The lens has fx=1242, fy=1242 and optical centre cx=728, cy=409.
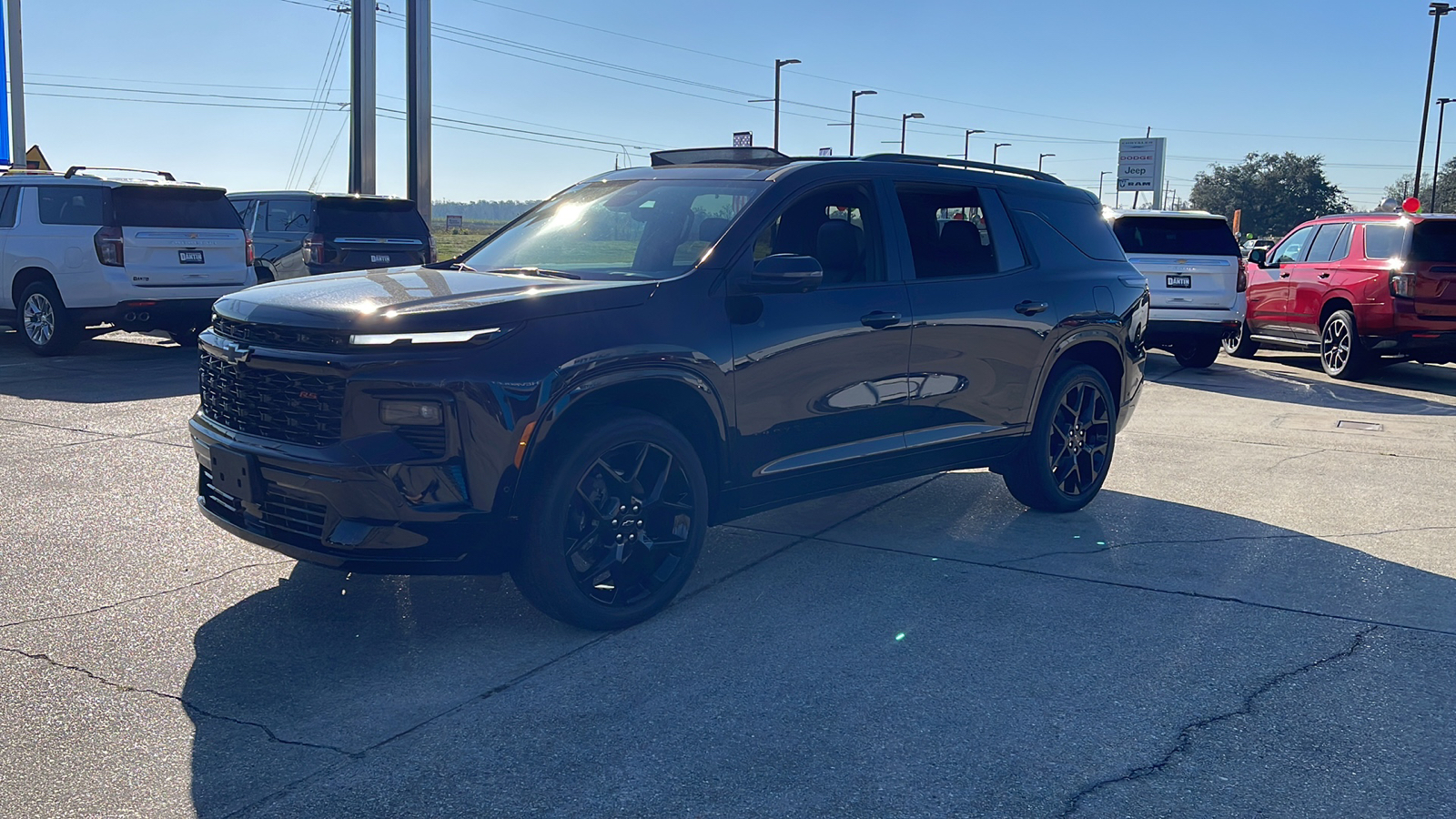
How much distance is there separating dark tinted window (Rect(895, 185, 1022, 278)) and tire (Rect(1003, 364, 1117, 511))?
0.82m

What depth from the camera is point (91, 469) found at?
288 inches

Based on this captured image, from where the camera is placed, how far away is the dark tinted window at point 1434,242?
12.9m

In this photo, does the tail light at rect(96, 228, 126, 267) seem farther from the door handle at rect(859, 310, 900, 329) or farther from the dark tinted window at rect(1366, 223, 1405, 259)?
the dark tinted window at rect(1366, 223, 1405, 259)

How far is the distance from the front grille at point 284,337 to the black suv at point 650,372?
12mm

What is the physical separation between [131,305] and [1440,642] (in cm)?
1195

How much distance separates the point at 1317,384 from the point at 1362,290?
1111 mm

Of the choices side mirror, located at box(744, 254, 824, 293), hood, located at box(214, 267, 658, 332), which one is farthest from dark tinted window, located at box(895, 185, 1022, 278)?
hood, located at box(214, 267, 658, 332)

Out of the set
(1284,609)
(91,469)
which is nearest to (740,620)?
(1284,609)

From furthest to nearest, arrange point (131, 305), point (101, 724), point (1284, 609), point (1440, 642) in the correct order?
1. point (131, 305)
2. point (1284, 609)
3. point (1440, 642)
4. point (101, 724)

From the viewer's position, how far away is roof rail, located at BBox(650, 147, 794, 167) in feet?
19.1

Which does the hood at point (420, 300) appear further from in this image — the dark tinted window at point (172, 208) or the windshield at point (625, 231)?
the dark tinted window at point (172, 208)

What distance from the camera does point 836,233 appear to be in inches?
217

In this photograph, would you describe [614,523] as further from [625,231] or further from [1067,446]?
[1067,446]

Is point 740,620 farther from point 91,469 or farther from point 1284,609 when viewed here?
point 91,469
